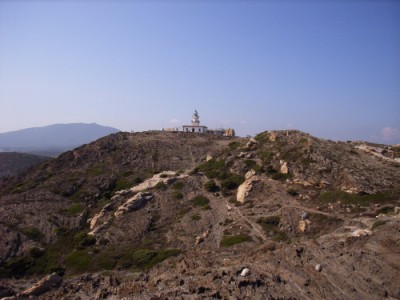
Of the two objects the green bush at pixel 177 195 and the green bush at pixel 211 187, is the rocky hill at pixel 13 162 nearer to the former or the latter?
the green bush at pixel 177 195

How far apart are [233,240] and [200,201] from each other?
14.1 metres

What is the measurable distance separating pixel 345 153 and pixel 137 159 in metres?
39.7

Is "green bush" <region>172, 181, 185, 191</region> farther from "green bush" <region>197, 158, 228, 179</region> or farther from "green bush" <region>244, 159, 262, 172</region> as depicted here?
"green bush" <region>244, 159, 262, 172</region>

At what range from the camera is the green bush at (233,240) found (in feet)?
102

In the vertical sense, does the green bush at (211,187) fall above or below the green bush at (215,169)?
below

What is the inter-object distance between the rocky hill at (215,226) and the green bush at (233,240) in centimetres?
19

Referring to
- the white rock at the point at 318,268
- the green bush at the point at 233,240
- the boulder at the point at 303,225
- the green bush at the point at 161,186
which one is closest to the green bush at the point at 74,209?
the green bush at the point at 161,186

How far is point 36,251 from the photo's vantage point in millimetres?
37219

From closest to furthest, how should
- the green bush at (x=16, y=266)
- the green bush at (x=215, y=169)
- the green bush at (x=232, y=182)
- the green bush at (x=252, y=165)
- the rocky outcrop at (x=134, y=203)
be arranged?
the green bush at (x=16, y=266), the rocky outcrop at (x=134, y=203), the green bush at (x=232, y=182), the green bush at (x=252, y=165), the green bush at (x=215, y=169)

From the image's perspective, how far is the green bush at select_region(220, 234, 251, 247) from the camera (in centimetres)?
3115

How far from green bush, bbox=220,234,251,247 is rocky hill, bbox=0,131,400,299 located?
0.19 metres

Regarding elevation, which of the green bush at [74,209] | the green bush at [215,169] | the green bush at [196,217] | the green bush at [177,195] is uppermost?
the green bush at [215,169]

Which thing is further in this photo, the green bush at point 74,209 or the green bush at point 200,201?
the green bush at point 74,209

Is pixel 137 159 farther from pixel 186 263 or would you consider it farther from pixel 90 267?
pixel 186 263
